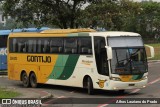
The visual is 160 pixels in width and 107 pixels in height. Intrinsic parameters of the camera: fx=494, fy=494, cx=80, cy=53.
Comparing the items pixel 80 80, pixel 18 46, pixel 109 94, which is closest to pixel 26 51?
pixel 18 46

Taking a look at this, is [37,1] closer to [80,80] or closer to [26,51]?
[26,51]

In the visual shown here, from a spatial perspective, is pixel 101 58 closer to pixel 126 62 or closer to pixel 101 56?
pixel 101 56

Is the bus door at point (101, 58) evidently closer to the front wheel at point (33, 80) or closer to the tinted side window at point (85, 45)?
the tinted side window at point (85, 45)

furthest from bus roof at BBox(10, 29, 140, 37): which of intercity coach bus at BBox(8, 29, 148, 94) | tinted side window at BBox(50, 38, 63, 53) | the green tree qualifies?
the green tree

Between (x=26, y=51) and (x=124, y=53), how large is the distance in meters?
7.40

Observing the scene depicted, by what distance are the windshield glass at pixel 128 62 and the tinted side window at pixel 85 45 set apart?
1582mm

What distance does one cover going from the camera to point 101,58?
20.9 metres

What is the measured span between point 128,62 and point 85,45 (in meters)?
2.47

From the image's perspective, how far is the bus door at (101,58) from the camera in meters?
20.7

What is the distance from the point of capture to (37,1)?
121ft

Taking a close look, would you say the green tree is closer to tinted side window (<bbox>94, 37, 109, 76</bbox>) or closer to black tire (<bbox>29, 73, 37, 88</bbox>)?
black tire (<bbox>29, 73, 37, 88</bbox>)

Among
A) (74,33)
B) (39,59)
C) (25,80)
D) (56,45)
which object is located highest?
(74,33)

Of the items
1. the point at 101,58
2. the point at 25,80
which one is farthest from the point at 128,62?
the point at 25,80

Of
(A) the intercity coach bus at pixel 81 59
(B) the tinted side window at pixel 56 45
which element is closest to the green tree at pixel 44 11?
(A) the intercity coach bus at pixel 81 59
